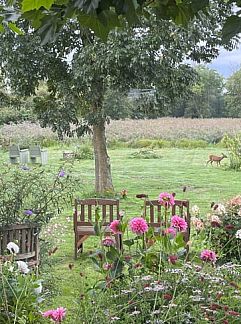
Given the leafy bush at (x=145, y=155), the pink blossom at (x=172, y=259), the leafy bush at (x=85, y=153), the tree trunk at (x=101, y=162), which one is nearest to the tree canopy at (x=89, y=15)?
the pink blossom at (x=172, y=259)

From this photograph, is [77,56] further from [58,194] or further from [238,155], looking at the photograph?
[238,155]

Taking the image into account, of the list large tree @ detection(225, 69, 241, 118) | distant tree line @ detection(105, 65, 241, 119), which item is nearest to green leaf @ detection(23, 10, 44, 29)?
distant tree line @ detection(105, 65, 241, 119)

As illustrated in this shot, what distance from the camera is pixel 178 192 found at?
29.9ft

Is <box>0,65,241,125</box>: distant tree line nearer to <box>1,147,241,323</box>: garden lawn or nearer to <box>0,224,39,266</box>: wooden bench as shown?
<box>1,147,241,323</box>: garden lawn

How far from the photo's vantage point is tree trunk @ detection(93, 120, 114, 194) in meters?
8.53

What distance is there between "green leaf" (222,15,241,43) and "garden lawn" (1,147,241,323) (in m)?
2.94

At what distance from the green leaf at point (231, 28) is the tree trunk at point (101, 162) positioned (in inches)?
299

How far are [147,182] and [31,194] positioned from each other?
21.7 feet

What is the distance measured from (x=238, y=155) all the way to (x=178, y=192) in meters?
3.28

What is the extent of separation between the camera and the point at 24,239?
3836 mm

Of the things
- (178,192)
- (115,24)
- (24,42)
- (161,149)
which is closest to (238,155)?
(178,192)

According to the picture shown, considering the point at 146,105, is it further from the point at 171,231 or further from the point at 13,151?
the point at 171,231

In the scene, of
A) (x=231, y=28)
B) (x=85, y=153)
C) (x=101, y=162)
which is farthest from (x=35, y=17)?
(x=85, y=153)

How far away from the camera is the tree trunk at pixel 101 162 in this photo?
853cm
